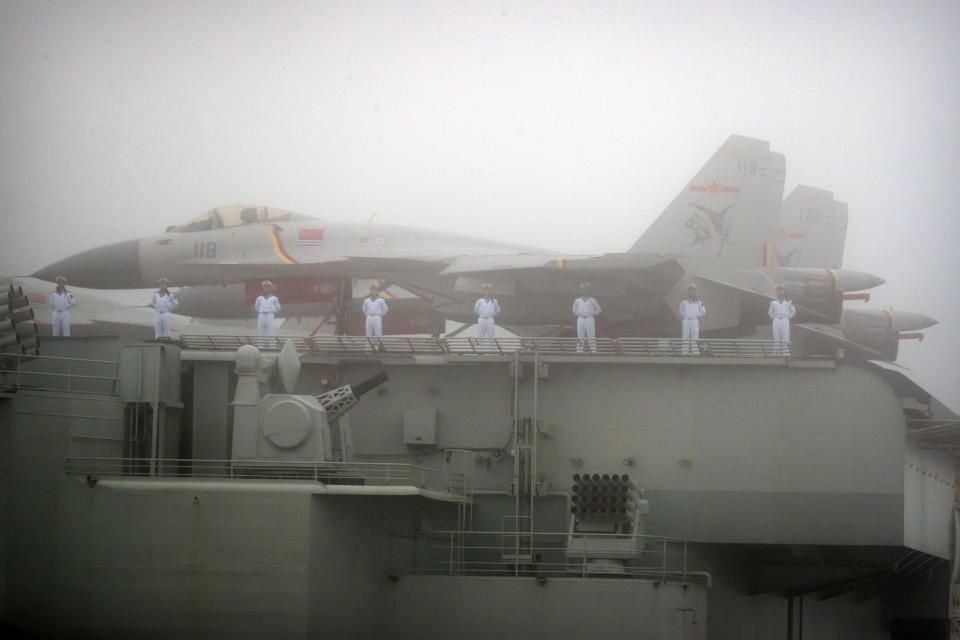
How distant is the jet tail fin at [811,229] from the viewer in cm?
4300

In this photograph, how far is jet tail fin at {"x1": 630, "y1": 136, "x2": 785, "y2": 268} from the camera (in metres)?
33.7

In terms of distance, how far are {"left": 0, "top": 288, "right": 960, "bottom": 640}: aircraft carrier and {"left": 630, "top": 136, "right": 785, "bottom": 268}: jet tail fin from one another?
10.3 m

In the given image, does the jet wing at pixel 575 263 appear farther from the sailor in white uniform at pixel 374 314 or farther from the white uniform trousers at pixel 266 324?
the white uniform trousers at pixel 266 324

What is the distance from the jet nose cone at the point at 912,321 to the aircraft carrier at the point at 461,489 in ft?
44.2

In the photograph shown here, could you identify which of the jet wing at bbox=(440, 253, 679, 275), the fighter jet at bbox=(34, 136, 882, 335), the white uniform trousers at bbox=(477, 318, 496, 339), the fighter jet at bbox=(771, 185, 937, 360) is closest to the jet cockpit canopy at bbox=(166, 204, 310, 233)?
the fighter jet at bbox=(34, 136, 882, 335)

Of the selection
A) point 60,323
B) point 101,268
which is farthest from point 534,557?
point 101,268

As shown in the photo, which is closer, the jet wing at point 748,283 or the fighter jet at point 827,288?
the jet wing at point 748,283

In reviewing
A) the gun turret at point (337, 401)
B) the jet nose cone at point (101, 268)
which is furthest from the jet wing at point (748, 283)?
the jet nose cone at point (101, 268)

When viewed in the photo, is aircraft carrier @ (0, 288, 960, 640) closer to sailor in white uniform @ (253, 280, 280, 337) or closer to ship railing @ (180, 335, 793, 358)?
ship railing @ (180, 335, 793, 358)

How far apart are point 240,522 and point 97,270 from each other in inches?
724

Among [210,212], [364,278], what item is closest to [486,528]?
[364,278]

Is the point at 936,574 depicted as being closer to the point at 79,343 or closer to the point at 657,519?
the point at 657,519

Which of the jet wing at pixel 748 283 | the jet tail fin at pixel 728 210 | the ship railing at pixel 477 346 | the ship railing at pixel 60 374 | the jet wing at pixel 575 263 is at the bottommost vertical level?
the ship railing at pixel 60 374

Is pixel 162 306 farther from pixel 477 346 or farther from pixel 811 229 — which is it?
pixel 811 229
